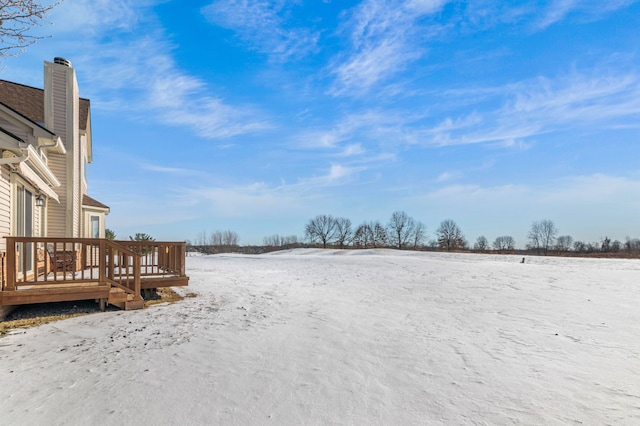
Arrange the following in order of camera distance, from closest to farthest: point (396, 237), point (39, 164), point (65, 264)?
point (65, 264) < point (39, 164) < point (396, 237)

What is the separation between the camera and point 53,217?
10422mm

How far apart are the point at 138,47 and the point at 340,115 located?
9.36 meters

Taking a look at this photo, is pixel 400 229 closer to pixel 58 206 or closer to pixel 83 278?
pixel 58 206

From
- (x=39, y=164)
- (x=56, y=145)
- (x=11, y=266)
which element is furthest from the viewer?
(x=56, y=145)

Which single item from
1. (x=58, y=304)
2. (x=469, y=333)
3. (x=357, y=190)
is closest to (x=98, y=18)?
(x=58, y=304)

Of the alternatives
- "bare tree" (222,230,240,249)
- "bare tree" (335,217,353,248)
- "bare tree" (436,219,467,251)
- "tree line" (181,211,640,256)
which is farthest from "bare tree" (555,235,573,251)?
"bare tree" (222,230,240,249)

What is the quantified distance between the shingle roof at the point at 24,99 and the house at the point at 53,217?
0.03 metres

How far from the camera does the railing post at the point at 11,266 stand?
220 inches

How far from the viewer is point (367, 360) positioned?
461cm

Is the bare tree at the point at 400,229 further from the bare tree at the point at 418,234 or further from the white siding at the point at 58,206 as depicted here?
the white siding at the point at 58,206

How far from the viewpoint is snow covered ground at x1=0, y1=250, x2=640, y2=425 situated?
317 centimetres

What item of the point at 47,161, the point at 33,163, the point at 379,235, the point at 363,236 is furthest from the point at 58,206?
the point at 379,235

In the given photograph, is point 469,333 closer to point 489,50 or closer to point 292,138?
point 489,50

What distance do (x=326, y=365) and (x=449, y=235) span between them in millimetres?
51056
